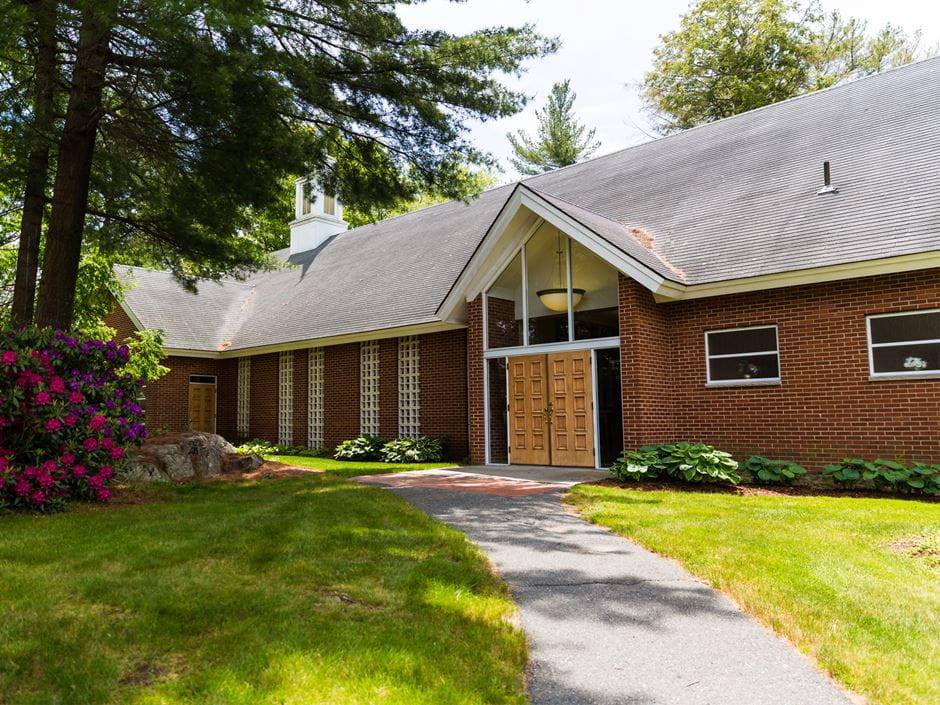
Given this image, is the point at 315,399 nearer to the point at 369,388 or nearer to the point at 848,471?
the point at 369,388

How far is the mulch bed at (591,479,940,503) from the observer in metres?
9.04

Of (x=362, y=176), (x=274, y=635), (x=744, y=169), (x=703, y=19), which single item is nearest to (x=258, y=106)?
(x=362, y=176)

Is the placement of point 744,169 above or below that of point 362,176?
above

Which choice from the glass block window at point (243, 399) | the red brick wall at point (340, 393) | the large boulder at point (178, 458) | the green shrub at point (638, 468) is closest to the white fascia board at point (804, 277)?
the green shrub at point (638, 468)

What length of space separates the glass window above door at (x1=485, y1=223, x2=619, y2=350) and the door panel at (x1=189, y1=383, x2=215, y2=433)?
12.1 metres

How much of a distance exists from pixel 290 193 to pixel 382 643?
9.25 m

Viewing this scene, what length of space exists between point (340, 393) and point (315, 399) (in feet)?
4.00

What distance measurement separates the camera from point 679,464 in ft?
32.8

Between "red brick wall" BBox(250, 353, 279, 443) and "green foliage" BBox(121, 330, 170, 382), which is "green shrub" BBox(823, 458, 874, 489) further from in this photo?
"red brick wall" BBox(250, 353, 279, 443)

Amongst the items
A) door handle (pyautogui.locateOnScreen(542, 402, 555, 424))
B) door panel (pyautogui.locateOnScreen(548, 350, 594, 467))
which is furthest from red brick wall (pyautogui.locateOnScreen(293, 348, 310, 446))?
door panel (pyautogui.locateOnScreen(548, 350, 594, 467))

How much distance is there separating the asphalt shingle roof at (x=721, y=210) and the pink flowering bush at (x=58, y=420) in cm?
569

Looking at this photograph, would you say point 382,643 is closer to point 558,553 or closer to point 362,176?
point 558,553

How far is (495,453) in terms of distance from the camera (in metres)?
13.4

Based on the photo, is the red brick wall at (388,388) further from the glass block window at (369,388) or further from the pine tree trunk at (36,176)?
the pine tree trunk at (36,176)
